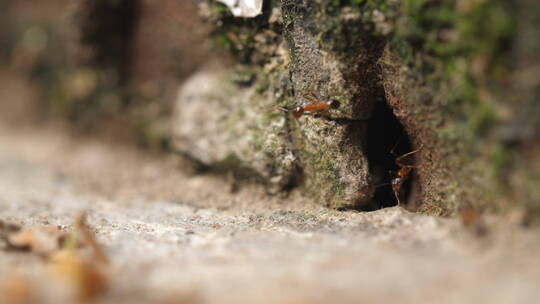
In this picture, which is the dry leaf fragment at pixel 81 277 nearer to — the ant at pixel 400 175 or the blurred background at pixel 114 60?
the ant at pixel 400 175

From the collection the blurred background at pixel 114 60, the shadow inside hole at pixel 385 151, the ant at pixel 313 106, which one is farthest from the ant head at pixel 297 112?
the blurred background at pixel 114 60

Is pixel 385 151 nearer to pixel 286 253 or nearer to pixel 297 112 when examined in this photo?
pixel 297 112

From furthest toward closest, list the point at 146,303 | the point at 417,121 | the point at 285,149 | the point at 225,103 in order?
the point at 225,103 → the point at 285,149 → the point at 417,121 → the point at 146,303

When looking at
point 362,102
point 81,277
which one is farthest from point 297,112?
point 81,277

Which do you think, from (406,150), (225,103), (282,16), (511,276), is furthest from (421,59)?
(225,103)

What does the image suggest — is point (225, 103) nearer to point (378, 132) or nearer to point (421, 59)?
point (378, 132)
